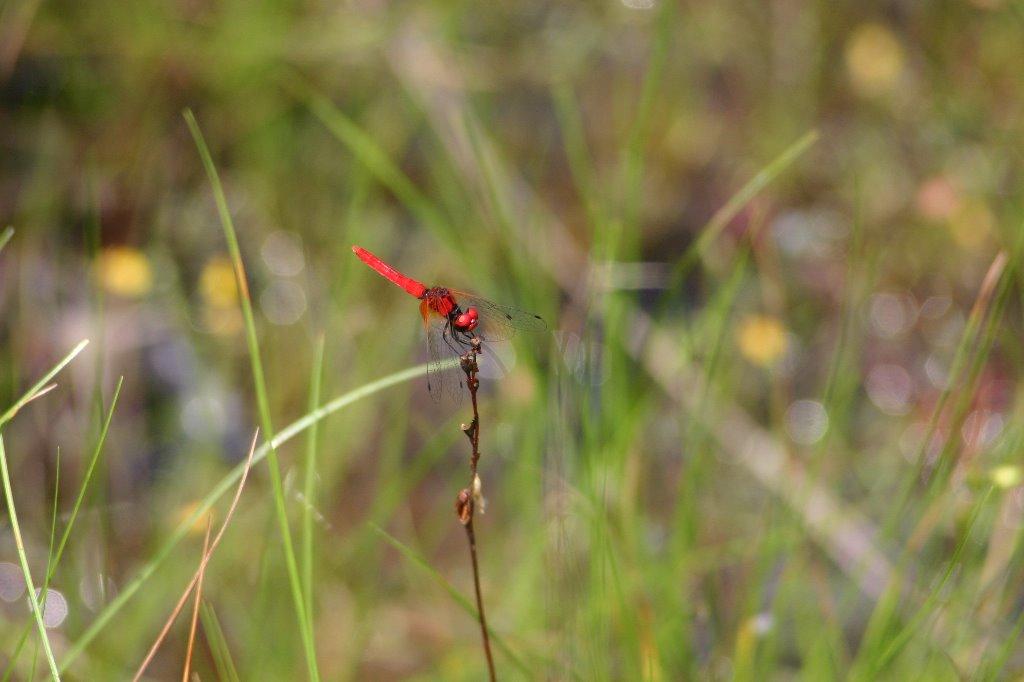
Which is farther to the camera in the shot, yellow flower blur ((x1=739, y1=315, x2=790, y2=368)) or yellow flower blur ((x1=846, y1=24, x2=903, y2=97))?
yellow flower blur ((x1=846, y1=24, x2=903, y2=97))

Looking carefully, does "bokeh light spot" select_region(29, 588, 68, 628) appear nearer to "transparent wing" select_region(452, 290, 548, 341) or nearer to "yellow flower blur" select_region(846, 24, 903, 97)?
"transparent wing" select_region(452, 290, 548, 341)

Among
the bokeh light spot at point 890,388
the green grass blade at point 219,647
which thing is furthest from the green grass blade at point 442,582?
the bokeh light spot at point 890,388

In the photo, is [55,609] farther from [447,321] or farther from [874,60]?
[874,60]

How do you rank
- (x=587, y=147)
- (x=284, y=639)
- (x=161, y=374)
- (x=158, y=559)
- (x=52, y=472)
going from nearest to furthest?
(x=158, y=559) < (x=284, y=639) < (x=52, y=472) < (x=161, y=374) < (x=587, y=147)

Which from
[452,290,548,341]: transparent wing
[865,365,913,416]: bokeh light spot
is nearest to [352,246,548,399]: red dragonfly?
[452,290,548,341]: transparent wing

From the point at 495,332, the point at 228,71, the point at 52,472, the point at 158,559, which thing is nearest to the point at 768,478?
the point at 495,332

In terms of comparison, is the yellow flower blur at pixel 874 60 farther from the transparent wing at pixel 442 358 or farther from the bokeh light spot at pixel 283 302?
the transparent wing at pixel 442 358

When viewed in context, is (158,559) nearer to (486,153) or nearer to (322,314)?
(322,314)
